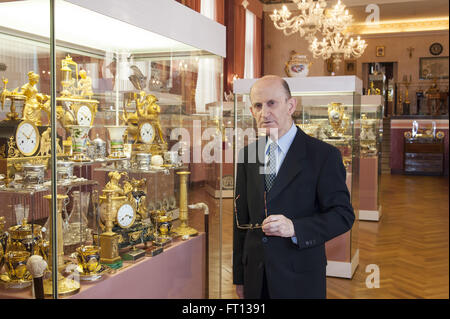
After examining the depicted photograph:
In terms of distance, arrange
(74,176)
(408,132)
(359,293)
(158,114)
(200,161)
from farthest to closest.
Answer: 1. (408,132)
2. (359,293)
3. (200,161)
4. (158,114)
5. (74,176)

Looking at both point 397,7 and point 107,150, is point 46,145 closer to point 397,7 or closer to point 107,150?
point 107,150

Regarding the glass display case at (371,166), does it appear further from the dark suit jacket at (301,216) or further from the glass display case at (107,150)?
the dark suit jacket at (301,216)

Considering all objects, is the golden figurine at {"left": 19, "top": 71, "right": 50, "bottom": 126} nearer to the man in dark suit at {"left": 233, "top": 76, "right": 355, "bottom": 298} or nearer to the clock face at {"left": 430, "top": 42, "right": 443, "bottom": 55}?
the man in dark suit at {"left": 233, "top": 76, "right": 355, "bottom": 298}

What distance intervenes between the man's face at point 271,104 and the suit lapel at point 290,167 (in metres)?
0.12

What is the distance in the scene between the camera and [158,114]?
2754 millimetres

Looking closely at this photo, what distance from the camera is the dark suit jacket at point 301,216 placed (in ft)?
5.56

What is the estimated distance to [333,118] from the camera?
4281 millimetres

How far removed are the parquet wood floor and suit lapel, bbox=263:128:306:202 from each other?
1.43m

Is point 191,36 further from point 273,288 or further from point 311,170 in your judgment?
point 273,288

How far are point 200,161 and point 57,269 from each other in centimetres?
135

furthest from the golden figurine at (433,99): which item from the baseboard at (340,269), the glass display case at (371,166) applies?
the baseboard at (340,269)

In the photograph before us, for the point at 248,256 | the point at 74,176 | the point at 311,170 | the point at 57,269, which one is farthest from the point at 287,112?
the point at 57,269

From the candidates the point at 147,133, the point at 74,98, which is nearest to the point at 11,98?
the point at 74,98

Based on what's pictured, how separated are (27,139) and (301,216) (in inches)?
45.9
